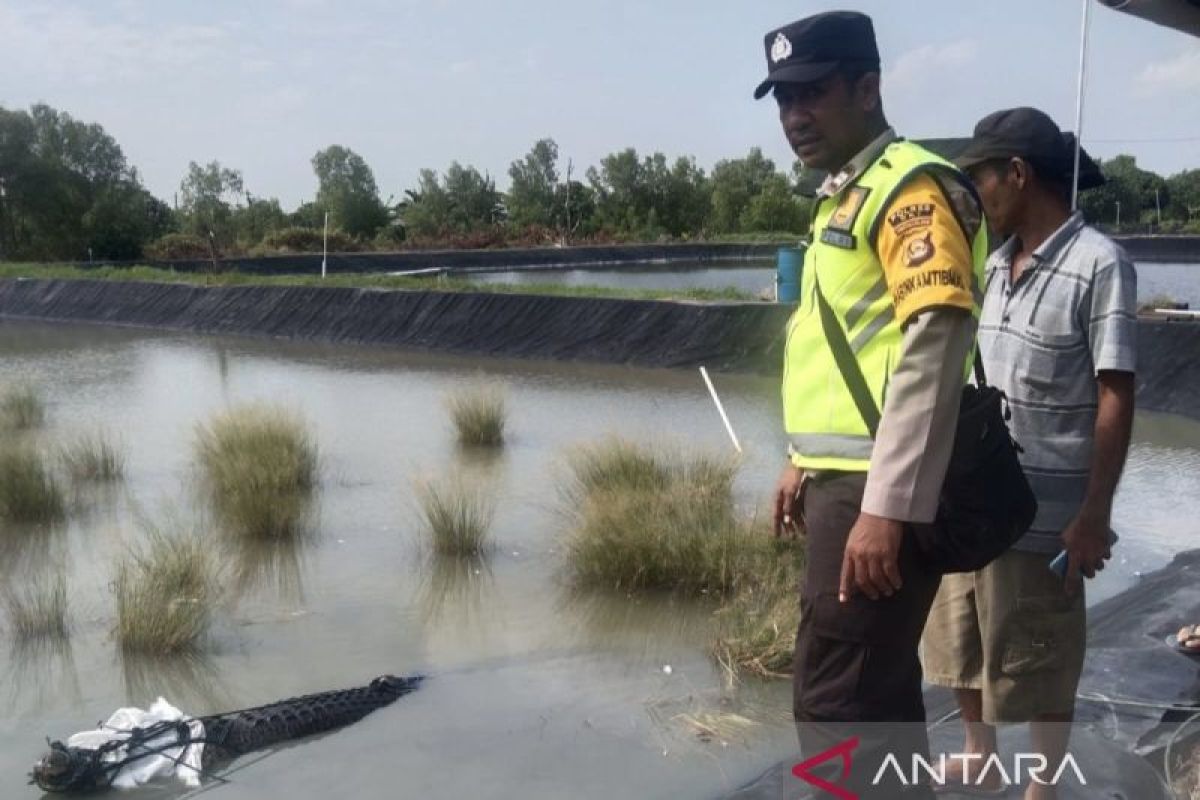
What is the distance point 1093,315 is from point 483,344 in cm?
1309

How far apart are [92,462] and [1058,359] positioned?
609cm

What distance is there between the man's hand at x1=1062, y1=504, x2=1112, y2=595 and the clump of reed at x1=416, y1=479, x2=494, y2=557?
141 inches

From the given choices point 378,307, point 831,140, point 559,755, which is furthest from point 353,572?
point 378,307

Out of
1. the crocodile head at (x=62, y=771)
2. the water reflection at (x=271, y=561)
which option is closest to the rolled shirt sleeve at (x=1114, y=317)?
the crocodile head at (x=62, y=771)

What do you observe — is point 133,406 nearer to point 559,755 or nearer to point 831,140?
point 559,755

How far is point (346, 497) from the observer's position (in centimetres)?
709

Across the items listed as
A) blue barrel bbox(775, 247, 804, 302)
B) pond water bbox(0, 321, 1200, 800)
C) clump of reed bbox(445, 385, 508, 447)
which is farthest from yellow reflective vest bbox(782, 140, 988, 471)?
blue barrel bbox(775, 247, 804, 302)

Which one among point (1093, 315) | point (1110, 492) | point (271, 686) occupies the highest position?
point (1093, 315)

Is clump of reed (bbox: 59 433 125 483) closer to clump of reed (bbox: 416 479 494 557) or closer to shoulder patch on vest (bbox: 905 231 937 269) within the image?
clump of reed (bbox: 416 479 494 557)

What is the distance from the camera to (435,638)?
480cm

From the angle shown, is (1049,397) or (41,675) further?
(41,675)

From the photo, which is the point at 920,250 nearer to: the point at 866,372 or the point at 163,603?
the point at 866,372

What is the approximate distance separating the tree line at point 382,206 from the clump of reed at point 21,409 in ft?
63.7

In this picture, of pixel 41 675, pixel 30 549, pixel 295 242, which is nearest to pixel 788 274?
pixel 30 549
